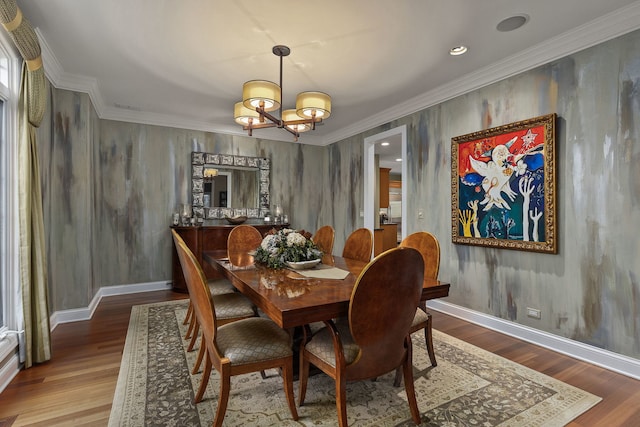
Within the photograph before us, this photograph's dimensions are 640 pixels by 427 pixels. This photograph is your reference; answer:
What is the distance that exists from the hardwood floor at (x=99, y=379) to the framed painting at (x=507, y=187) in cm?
92

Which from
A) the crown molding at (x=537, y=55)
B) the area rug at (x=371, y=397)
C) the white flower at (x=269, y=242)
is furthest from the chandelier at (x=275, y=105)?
the area rug at (x=371, y=397)

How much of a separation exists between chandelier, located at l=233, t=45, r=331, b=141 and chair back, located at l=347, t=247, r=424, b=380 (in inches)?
66.1

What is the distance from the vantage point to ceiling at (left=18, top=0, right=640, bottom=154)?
2.24 metres

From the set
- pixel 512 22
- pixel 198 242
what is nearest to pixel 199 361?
pixel 198 242

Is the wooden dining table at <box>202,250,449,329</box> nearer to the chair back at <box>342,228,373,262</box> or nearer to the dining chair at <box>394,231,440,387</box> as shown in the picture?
the dining chair at <box>394,231,440,387</box>

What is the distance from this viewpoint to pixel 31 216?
2.38 m

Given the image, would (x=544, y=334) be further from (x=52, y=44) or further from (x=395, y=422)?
(x=52, y=44)

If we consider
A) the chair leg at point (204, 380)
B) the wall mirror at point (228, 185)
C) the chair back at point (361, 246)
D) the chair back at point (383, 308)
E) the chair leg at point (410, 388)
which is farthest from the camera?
the wall mirror at point (228, 185)

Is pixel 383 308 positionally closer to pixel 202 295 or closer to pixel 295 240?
pixel 202 295

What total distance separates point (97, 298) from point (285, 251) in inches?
126

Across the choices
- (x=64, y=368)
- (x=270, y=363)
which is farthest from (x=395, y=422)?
(x=64, y=368)

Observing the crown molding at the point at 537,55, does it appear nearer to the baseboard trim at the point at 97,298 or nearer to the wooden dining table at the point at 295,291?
the wooden dining table at the point at 295,291

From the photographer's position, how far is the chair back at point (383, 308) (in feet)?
4.69

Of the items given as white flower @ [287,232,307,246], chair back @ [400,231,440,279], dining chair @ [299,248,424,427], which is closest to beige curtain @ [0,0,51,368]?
white flower @ [287,232,307,246]
